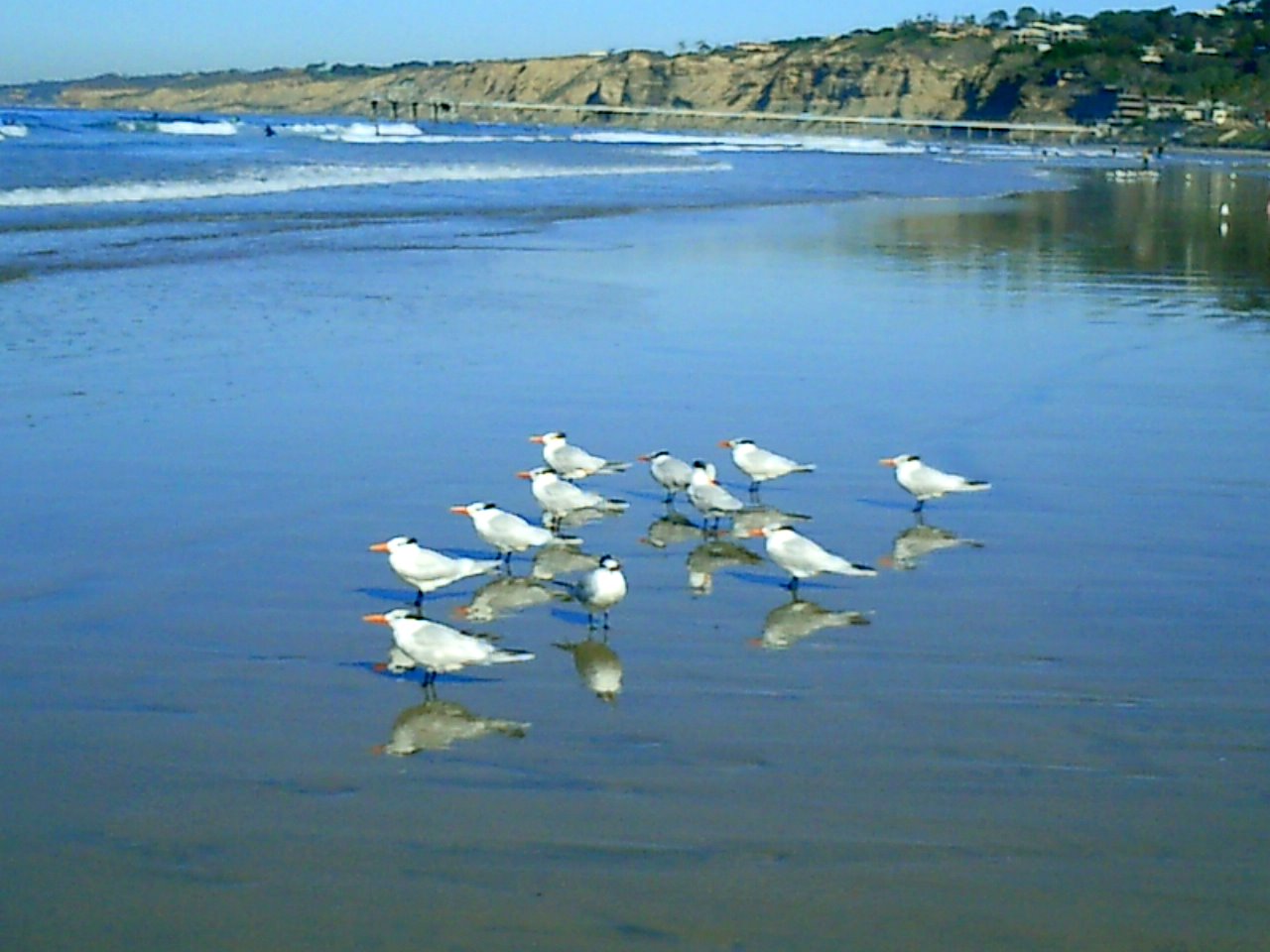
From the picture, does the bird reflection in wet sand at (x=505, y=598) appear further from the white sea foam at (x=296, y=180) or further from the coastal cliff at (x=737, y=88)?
the coastal cliff at (x=737, y=88)

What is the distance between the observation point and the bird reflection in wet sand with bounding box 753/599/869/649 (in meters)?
5.50

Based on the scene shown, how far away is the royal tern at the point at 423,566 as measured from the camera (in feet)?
18.9

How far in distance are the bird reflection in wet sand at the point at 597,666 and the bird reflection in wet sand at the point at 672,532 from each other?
1.44 metres

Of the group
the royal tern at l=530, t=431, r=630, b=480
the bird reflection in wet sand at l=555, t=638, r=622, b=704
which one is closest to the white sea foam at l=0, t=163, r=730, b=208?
the royal tern at l=530, t=431, r=630, b=480

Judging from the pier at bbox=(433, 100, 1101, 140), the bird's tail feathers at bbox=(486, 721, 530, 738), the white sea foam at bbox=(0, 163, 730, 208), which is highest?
the pier at bbox=(433, 100, 1101, 140)

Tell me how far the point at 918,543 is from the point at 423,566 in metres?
2.01

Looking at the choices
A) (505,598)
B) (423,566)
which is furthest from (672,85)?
(423,566)

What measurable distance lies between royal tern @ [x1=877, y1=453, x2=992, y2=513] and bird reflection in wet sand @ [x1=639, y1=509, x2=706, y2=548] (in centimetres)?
84

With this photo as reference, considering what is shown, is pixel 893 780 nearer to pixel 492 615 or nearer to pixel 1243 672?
pixel 1243 672

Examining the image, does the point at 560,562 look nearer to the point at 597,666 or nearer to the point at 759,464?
the point at 759,464

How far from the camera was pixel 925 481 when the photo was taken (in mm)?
7094

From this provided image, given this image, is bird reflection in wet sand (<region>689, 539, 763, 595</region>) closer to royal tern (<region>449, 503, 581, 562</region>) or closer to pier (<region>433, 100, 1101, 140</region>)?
royal tern (<region>449, 503, 581, 562</region>)

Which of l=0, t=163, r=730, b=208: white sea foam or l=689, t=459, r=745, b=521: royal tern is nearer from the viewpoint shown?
l=689, t=459, r=745, b=521: royal tern

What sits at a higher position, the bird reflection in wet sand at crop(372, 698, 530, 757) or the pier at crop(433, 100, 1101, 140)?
the pier at crop(433, 100, 1101, 140)
